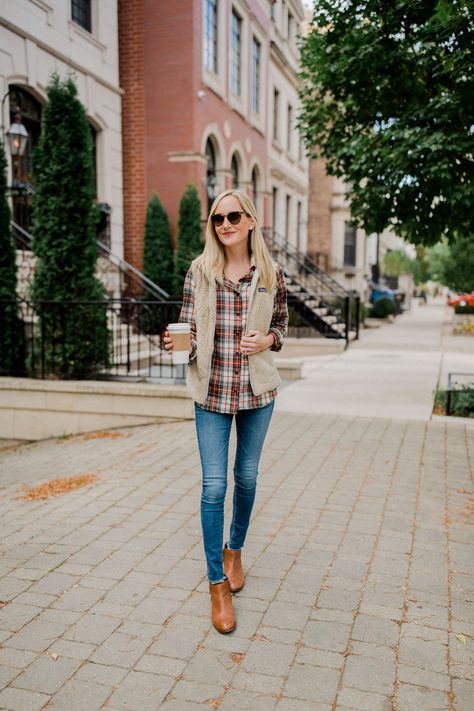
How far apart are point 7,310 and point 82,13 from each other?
737 centimetres

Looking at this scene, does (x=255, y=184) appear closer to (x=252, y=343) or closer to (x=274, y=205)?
(x=274, y=205)

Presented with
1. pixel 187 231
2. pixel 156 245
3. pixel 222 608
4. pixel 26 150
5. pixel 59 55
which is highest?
pixel 59 55

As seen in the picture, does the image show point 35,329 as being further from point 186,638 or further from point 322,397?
point 186,638

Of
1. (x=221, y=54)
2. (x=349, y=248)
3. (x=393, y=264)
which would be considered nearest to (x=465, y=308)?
(x=349, y=248)

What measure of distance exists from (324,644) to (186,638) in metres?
0.64

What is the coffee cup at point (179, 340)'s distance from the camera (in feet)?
9.42

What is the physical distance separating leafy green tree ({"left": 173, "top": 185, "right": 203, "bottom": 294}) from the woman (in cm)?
1044

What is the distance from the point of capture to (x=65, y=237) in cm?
782

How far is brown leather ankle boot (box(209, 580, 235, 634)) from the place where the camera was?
2.86 meters

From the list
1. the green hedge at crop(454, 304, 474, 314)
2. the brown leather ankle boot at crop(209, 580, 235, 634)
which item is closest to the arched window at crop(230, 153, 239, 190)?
the green hedge at crop(454, 304, 474, 314)

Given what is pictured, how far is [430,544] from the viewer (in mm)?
3895

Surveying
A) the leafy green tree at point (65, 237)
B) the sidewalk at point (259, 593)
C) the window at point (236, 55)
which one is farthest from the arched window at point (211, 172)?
the sidewalk at point (259, 593)

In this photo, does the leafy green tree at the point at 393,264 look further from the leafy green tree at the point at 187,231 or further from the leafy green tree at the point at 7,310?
the leafy green tree at the point at 7,310

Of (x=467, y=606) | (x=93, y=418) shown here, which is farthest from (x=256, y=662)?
(x=93, y=418)
